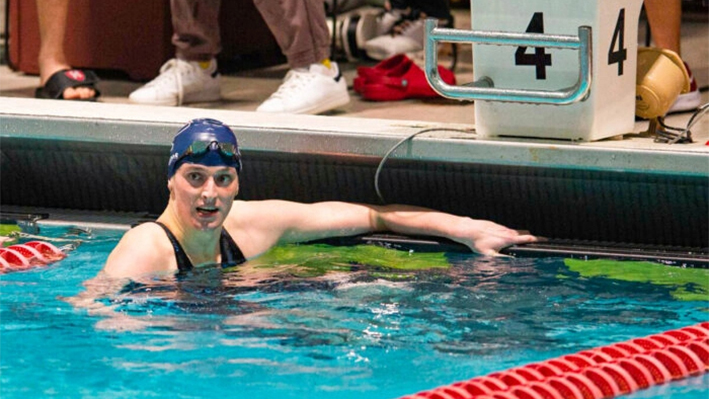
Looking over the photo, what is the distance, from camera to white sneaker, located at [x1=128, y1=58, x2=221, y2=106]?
17.2 feet

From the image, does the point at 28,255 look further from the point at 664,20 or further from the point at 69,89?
the point at 664,20

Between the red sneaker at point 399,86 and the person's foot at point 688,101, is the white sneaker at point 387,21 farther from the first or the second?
the person's foot at point 688,101

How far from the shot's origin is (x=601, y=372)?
127 inches

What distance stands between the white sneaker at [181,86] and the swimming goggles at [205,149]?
125 cm

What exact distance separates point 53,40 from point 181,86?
0.56 m

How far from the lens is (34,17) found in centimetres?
619

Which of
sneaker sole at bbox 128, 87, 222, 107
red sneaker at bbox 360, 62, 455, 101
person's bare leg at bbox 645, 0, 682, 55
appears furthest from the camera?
red sneaker at bbox 360, 62, 455, 101

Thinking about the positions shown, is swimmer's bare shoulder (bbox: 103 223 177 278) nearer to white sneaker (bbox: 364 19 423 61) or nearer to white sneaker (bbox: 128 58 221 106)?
white sneaker (bbox: 128 58 221 106)

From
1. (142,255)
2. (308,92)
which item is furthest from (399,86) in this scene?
(142,255)

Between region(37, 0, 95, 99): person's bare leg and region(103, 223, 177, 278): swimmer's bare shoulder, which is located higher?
region(37, 0, 95, 99): person's bare leg

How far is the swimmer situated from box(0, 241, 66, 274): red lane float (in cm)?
33

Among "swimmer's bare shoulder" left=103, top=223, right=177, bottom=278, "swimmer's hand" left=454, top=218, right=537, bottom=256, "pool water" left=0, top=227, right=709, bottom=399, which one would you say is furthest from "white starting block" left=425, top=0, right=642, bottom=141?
"swimmer's bare shoulder" left=103, top=223, right=177, bottom=278

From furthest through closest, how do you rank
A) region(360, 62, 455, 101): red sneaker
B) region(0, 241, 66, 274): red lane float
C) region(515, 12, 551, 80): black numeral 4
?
region(360, 62, 455, 101): red sneaker < region(0, 241, 66, 274): red lane float < region(515, 12, 551, 80): black numeral 4

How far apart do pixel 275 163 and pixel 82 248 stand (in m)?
0.76
